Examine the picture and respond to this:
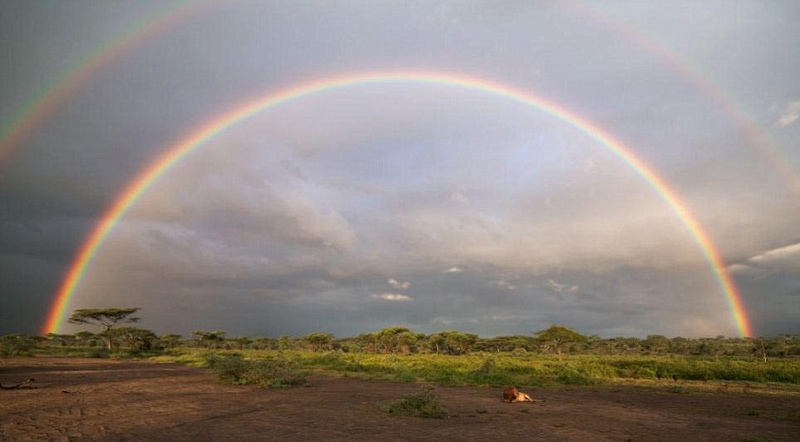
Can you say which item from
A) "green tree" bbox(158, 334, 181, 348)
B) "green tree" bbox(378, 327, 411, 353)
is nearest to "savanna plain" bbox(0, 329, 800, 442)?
"green tree" bbox(378, 327, 411, 353)

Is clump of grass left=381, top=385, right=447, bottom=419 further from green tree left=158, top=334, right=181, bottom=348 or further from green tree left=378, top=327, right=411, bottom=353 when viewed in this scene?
green tree left=158, top=334, right=181, bottom=348

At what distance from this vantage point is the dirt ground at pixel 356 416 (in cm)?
1219

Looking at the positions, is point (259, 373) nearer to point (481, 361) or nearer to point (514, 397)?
point (514, 397)

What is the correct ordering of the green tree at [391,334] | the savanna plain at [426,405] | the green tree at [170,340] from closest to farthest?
1. the savanna plain at [426,405]
2. the green tree at [391,334]
3. the green tree at [170,340]

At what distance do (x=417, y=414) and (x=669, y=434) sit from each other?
7.61 m

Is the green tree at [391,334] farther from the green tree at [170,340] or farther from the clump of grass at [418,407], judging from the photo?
the clump of grass at [418,407]

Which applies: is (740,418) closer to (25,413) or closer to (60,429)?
(60,429)

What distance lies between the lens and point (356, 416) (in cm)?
1554

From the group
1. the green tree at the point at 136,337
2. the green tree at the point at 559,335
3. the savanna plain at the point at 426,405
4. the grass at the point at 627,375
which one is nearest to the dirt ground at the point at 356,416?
the savanna plain at the point at 426,405

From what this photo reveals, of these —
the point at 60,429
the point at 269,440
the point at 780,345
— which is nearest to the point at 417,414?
the point at 269,440

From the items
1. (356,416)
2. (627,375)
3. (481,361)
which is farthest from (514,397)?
(481,361)

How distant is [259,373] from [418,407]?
43.5ft

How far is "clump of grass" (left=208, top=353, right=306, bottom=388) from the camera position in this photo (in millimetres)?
25844

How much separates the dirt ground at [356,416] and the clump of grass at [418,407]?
0.46 m
